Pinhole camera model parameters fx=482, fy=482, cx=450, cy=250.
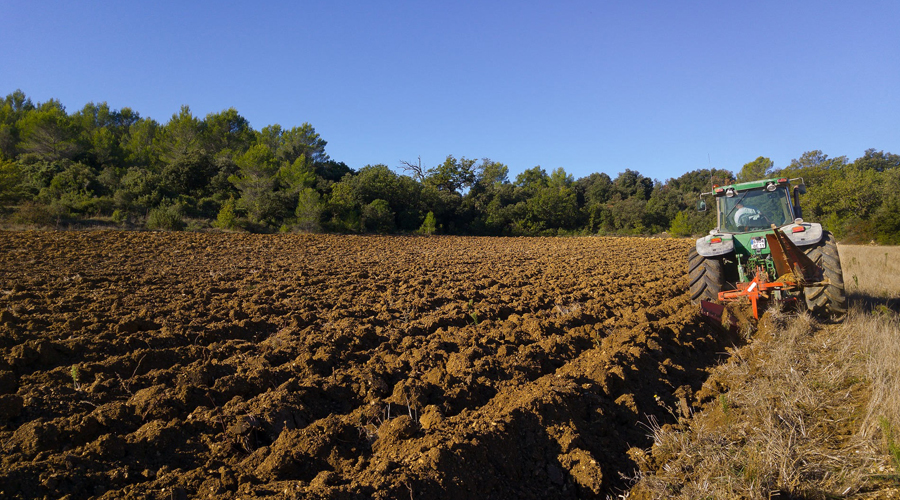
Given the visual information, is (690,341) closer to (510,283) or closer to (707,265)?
(707,265)

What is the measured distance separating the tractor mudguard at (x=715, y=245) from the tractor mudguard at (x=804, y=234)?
694 mm

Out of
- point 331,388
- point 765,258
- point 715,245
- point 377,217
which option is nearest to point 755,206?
point 765,258

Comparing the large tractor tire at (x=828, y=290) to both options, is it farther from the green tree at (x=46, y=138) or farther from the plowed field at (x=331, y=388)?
the green tree at (x=46, y=138)

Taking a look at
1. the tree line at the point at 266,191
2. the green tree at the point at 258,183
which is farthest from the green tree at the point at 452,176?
the green tree at the point at 258,183

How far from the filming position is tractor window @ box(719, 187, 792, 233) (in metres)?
7.70

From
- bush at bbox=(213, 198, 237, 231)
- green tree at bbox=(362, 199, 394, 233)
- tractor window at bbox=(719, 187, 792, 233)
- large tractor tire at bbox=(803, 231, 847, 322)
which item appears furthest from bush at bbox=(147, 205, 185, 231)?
large tractor tire at bbox=(803, 231, 847, 322)

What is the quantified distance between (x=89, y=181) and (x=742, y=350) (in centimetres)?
3165

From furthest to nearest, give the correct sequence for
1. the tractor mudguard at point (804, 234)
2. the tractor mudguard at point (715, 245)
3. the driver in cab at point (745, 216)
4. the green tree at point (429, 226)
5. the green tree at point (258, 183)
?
the green tree at point (429, 226) < the green tree at point (258, 183) < the driver in cab at point (745, 216) < the tractor mudguard at point (715, 245) < the tractor mudguard at point (804, 234)

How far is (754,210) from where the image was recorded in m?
7.82

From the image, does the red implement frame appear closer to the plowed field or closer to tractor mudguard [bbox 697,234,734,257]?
tractor mudguard [bbox 697,234,734,257]

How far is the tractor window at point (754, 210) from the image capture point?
25.3 ft

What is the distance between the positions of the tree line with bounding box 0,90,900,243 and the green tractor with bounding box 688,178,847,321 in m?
7.75

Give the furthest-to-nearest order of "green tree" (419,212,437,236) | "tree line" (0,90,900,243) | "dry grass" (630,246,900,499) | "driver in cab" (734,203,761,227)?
"green tree" (419,212,437,236) < "tree line" (0,90,900,243) < "driver in cab" (734,203,761,227) < "dry grass" (630,246,900,499)

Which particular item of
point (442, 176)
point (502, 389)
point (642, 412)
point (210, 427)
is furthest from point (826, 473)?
point (442, 176)
